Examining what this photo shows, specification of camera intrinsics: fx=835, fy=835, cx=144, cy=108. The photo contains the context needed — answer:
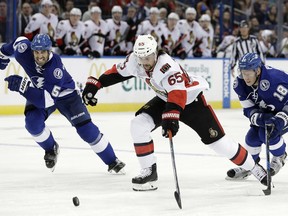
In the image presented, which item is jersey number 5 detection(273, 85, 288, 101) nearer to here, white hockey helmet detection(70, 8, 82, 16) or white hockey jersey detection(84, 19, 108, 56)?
white hockey helmet detection(70, 8, 82, 16)

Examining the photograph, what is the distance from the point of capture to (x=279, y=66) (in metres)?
16.5

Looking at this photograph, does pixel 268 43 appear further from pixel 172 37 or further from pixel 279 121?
pixel 279 121

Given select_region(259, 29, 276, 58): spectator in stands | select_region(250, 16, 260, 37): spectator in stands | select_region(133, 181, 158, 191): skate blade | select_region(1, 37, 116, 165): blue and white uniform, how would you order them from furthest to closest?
select_region(250, 16, 260, 37): spectator in stands < select_region(259, 29, 276, 58): spectator in stands < select_region(1, 37, 116, 165): blue and white uniform < select_region(133, 181, 158, 191): skate blade

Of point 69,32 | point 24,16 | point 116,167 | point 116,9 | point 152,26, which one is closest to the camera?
point 116,167

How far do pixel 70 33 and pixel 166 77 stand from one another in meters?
8.08

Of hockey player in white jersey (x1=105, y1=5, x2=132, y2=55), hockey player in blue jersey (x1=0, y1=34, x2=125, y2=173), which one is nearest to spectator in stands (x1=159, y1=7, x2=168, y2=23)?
hockey player in white jersey (x1=105, y1=5, x2=132, y2=55)

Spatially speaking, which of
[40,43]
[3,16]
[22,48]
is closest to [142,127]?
[40,43]

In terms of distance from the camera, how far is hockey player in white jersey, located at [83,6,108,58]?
1388 cm

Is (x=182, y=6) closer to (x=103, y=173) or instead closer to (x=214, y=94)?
(x=214, y=94)

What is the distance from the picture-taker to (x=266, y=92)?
6.15 meters

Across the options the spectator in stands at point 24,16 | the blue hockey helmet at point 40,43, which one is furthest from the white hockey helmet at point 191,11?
the blue hockey helmet at point 40,43

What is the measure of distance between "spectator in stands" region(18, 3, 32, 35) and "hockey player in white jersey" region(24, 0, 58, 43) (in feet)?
0.24

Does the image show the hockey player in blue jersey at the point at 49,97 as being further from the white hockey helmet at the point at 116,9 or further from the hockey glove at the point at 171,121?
the white hockey helmet at the point at 116,9

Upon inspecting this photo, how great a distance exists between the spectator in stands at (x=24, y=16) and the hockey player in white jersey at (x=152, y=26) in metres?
2.14
